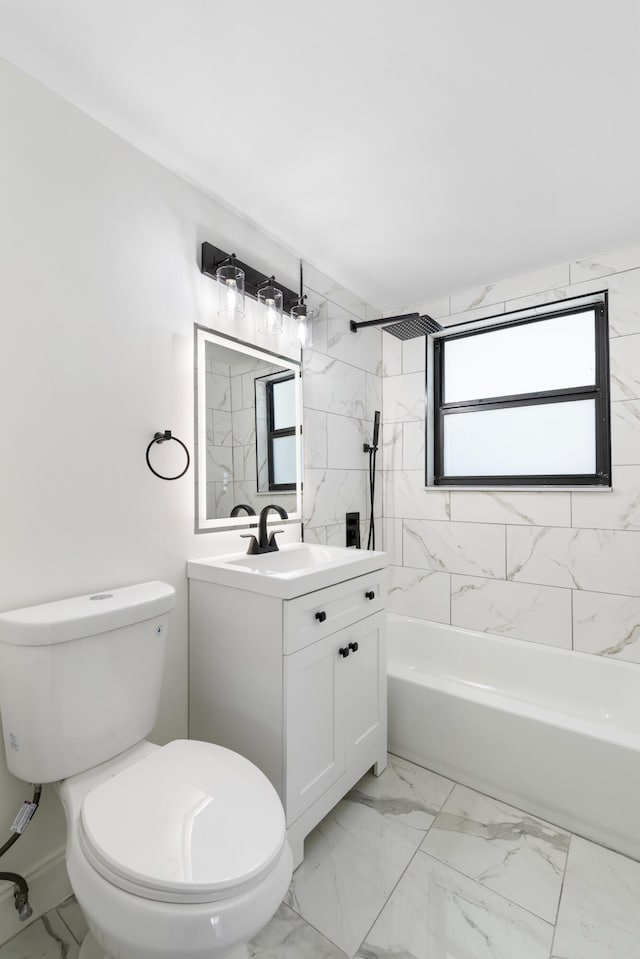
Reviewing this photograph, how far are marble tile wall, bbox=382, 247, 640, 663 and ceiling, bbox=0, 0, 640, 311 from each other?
46 centimetres

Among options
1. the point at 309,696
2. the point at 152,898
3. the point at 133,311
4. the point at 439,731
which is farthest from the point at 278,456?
the point at 152,898

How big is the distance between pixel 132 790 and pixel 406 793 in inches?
47.6

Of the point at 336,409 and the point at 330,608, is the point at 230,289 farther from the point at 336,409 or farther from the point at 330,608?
the point at 330,608

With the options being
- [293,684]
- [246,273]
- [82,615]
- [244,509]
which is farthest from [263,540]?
[246,273]

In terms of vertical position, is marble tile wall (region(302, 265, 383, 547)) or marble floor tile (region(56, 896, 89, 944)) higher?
marble tile wall (region(302, 265, 383, 547))

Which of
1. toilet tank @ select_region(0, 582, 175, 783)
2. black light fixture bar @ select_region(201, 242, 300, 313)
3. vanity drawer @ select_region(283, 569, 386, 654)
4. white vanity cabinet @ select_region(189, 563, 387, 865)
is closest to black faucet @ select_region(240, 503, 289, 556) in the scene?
white vanity cabinet @ select_region(189, 563, 387, 865)

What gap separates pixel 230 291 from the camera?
1783mm

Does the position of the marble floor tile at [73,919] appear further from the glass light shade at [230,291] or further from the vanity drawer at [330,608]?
the glass light shade at [230,291]

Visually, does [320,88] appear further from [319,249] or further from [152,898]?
[152,898]

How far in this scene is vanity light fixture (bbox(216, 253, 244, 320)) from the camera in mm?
1756

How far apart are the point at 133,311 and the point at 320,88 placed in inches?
35.0

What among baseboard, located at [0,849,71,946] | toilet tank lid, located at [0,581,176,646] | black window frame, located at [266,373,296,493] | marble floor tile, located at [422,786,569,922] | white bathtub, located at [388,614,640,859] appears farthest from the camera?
black window frame, located at [266,373,296,493]

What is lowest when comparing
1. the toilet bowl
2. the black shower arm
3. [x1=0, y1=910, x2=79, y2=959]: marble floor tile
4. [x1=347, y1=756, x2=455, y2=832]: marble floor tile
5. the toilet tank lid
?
[x1=347, y1=756, x2=455, y2=832]: marble floor tile

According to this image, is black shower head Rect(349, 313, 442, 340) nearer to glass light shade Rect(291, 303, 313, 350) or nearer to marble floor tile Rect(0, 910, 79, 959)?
glass light shade Rect(291, 303, 313, 350)
